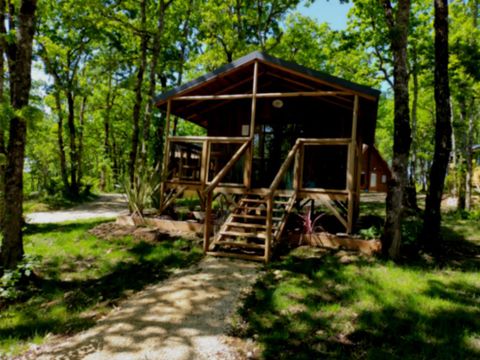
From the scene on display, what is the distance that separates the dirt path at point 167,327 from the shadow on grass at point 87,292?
1.44 feet

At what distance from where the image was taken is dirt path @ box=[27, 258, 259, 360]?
3.57m

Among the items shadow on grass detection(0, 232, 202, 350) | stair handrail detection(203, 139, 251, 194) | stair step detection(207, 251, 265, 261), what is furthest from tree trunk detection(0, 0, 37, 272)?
stair step detection(207, 251, 265, 261)

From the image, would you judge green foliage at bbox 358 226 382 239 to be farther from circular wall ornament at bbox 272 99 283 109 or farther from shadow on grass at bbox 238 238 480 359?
circular wall ornament at bbox 272 99 283 109

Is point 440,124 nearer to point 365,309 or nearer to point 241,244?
point 365,309

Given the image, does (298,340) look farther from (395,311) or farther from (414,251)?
(414,251)

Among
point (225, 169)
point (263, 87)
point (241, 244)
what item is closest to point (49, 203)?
point (263, 87)

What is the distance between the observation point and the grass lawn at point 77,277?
4469 millimetres

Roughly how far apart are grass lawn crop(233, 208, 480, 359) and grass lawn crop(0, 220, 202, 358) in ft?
6.96

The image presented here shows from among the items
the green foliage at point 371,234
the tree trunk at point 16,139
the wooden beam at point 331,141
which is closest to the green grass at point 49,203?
the tree trunk at point 16,139

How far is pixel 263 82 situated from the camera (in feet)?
37.9

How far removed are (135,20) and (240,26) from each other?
17.9ft

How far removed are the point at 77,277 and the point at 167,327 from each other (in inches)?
123

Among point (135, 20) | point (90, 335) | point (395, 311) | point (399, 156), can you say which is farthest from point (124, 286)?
point (135, 20)

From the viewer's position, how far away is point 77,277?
20.6ft
